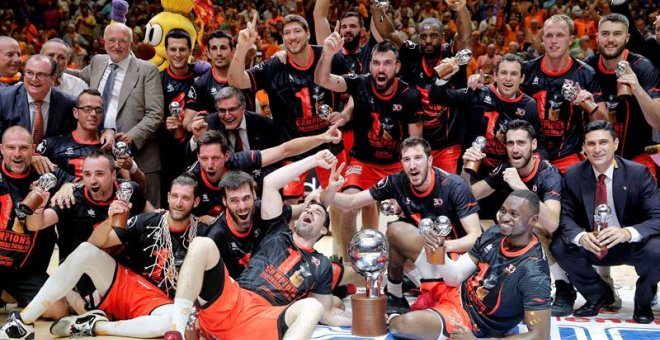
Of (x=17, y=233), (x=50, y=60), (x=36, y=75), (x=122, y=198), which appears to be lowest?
(x=17, y=233)

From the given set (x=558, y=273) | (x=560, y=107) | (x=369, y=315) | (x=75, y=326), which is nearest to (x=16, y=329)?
(x=75, y=326)

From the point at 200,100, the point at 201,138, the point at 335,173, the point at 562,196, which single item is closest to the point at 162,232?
the point at 201,138

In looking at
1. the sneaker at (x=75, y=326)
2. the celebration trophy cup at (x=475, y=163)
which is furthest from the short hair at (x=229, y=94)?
the sneaker at (x=75, y=326)

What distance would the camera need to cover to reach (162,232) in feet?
19.0

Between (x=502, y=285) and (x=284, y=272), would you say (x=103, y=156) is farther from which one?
(x=502, y=285)

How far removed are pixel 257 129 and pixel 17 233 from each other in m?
1.95

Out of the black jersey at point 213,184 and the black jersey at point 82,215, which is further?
the black jersey at point 213,184

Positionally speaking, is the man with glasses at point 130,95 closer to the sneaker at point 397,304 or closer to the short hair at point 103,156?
the short hair at point 103,156

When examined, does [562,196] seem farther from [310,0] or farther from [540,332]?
[310,0]

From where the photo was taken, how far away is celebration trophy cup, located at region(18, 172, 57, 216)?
18.3 feet

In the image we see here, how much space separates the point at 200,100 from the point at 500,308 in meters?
3.12

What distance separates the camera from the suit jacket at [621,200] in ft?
19.5

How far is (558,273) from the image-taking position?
6344 mm

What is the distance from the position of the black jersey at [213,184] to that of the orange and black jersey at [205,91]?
0.87 meters
